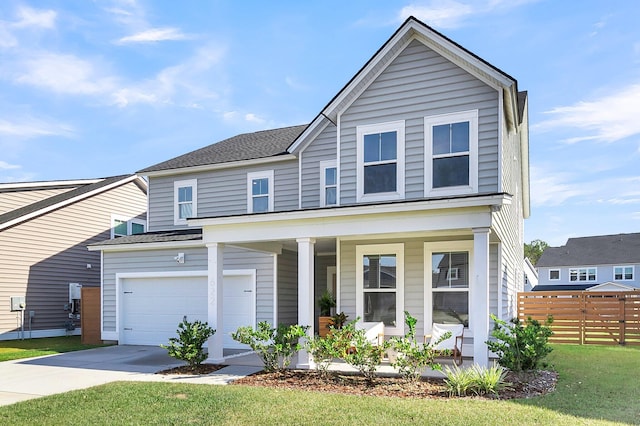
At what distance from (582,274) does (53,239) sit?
128 feet

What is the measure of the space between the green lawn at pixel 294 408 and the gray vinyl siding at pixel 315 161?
604 cm

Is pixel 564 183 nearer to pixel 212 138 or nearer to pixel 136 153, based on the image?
pixel 212 138

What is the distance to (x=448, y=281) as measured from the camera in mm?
11016

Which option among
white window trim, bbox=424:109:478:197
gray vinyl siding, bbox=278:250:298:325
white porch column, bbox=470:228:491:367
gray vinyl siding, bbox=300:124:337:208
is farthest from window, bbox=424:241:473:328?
gray vinyl siding, bbox=278:250:298:325

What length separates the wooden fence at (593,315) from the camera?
1559 cm

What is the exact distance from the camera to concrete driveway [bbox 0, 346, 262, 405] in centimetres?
859

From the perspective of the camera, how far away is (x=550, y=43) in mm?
12766

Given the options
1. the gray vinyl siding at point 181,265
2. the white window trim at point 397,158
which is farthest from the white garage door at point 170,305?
the white window trim at point 397,158

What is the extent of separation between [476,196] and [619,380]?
4414mm

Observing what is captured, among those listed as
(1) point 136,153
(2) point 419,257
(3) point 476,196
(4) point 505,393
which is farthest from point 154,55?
(4) point 505,393

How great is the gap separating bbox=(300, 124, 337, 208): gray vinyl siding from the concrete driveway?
4.37 metres

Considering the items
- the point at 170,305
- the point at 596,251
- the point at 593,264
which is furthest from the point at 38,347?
the point at 596,251

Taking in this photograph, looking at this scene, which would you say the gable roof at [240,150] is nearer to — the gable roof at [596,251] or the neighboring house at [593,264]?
the neighboring house at [593,264]

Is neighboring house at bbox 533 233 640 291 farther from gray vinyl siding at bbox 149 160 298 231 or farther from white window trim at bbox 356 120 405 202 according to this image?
white window trim at bbox 356 120 405 202
